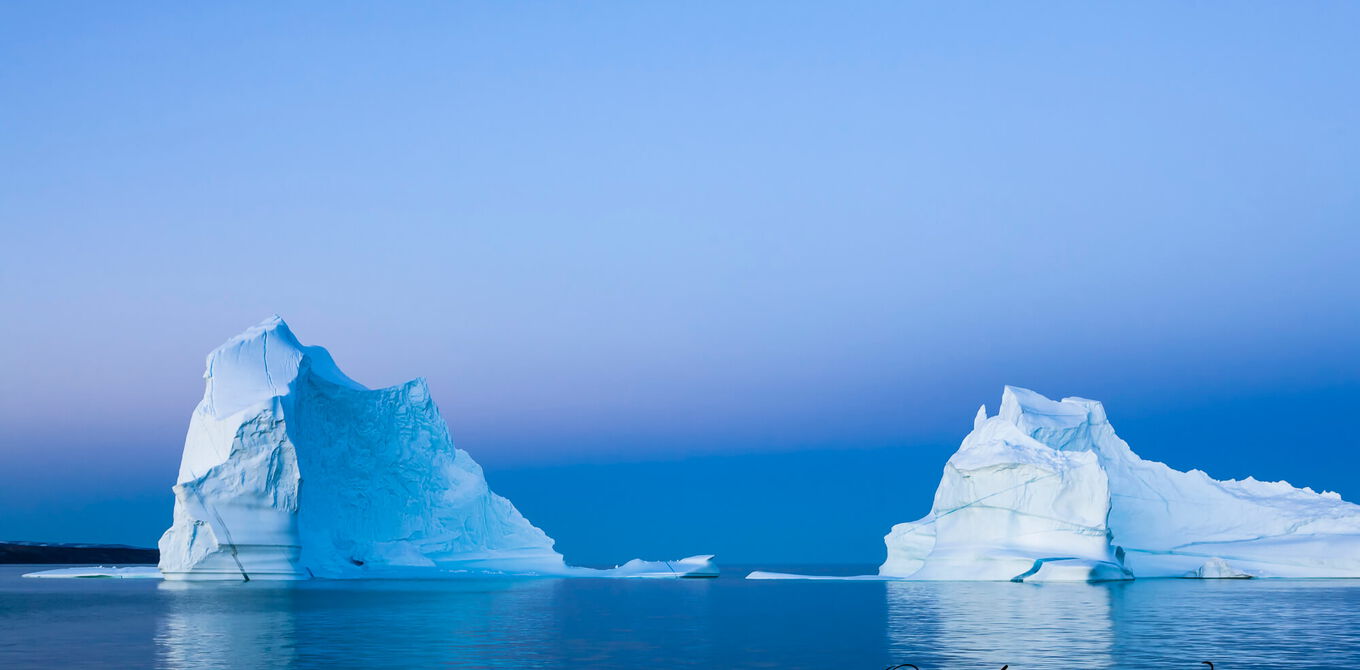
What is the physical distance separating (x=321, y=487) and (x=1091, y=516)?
25044 mm

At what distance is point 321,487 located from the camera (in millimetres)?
40750

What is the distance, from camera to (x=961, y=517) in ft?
131

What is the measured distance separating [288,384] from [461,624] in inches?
732

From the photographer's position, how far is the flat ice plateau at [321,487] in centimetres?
3631

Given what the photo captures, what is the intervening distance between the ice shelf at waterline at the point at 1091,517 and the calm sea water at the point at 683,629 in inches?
142

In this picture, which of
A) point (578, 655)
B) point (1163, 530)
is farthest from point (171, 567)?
point (1163, 530)

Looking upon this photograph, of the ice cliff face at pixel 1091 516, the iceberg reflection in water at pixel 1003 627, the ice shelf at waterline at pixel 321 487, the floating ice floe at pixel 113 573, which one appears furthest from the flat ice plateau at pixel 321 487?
the iceberg reflection in water at pixel 1003 627

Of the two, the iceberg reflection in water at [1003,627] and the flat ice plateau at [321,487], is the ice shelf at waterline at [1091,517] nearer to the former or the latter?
the iceberg reflection in water at [1003,627]

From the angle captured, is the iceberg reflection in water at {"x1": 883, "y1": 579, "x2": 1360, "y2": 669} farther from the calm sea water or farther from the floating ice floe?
the floating ice floe

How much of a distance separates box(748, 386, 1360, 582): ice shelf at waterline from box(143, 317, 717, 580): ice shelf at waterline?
47.4ft

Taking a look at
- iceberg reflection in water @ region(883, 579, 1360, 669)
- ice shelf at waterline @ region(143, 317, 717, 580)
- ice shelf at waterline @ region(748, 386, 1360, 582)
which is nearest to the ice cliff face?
ice shelf at waterline @ region(748, 386, 1360, 582)

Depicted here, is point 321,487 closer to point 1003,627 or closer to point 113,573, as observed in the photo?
point 113,573

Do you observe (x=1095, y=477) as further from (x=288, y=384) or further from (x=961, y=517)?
(x=288, y=384)

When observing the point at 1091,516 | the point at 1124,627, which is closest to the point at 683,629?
the point at 1124,627
